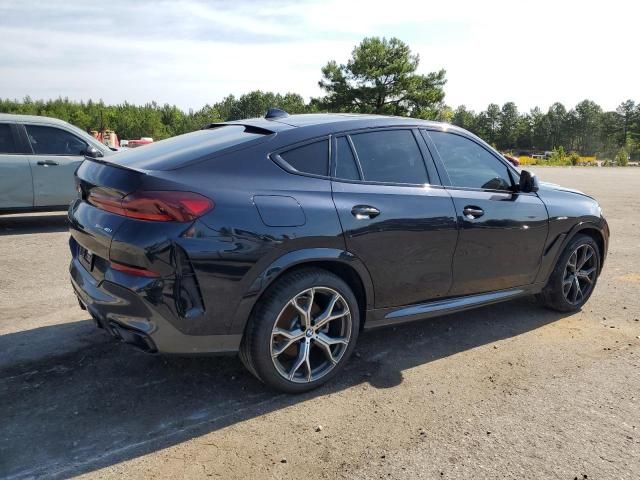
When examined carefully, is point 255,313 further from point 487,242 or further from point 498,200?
point 498,200

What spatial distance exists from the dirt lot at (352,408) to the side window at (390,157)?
1302 millimetres

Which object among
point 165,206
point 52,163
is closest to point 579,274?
point 165,206

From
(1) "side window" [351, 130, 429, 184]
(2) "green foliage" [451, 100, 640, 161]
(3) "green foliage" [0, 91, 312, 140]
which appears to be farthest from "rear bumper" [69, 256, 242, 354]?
(2) "green foliage" [451, 100, 640, 161]

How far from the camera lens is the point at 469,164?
4.21 meters

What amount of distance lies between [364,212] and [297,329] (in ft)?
2.75

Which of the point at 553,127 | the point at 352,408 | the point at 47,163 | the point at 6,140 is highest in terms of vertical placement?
the point at 553,127

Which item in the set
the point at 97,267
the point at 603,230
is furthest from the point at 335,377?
the point at 603,230

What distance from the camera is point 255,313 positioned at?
310cm

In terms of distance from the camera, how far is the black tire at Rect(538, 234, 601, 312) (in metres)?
4.82

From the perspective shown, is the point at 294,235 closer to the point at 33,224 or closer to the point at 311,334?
the point at 311,334

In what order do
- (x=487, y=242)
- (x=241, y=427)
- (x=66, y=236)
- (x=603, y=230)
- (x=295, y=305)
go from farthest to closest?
(x=66, y=236), (x=603, y=230), (x=487, y=242), (x=295, y=305), (x=241, y=427)

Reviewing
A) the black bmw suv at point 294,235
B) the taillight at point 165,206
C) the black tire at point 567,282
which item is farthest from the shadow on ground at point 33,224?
the black tire at point 567,282

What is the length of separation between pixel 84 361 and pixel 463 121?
428 ft

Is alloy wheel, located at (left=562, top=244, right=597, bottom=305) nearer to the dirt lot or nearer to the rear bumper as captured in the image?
the dirt lot
